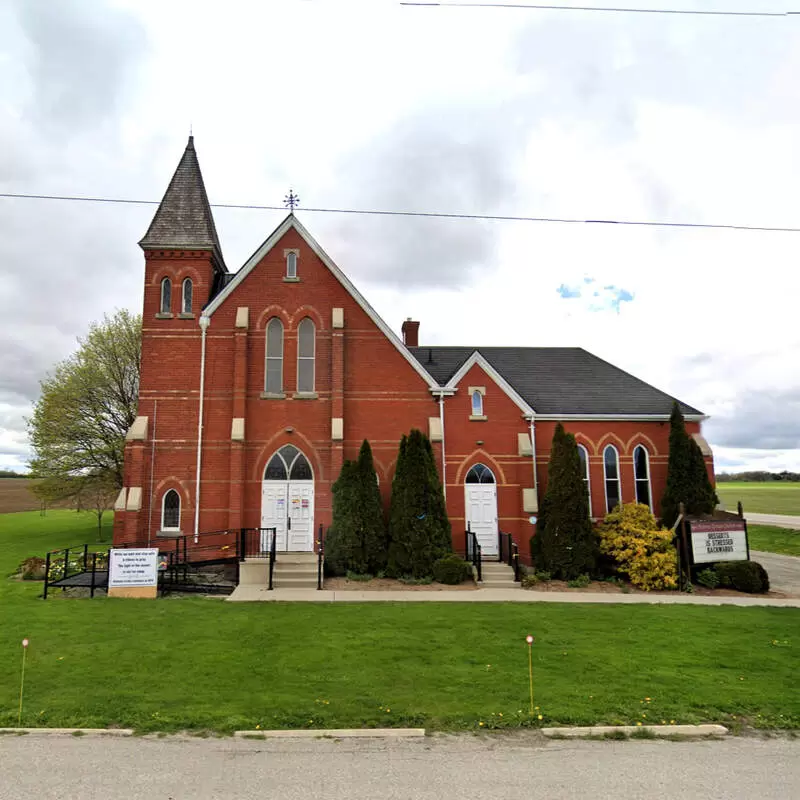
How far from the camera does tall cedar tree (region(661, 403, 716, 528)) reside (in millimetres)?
18391

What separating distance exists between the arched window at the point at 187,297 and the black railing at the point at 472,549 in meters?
12.5

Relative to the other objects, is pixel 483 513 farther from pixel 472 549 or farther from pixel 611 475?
pixel 611 475

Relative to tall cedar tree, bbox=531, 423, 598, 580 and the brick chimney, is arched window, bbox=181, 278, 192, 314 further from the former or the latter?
tall cedar tree, bbox=531, 423, 598, 580

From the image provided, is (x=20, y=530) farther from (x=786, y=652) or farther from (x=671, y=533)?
(x=786, y=652)

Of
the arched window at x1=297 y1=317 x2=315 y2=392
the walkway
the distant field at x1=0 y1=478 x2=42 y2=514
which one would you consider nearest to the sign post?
the walkway

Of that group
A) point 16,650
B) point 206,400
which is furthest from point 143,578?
point 206,400

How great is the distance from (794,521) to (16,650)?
50583 millimetres

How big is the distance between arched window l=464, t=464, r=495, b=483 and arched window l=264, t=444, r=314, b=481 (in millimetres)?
5579

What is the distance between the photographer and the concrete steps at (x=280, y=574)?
52.1 ft

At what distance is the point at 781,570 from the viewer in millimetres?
21922

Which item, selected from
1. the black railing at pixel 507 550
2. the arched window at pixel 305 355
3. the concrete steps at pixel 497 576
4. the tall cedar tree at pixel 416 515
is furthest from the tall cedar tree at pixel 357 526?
the black railing at pixel 507 550

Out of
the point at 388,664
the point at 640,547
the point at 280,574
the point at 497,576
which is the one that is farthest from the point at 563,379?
the point at 388,664

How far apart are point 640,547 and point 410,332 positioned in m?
13.5

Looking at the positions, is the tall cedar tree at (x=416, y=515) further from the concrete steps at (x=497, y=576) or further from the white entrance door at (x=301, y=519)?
the white entrance door at (x=301, y=519)
